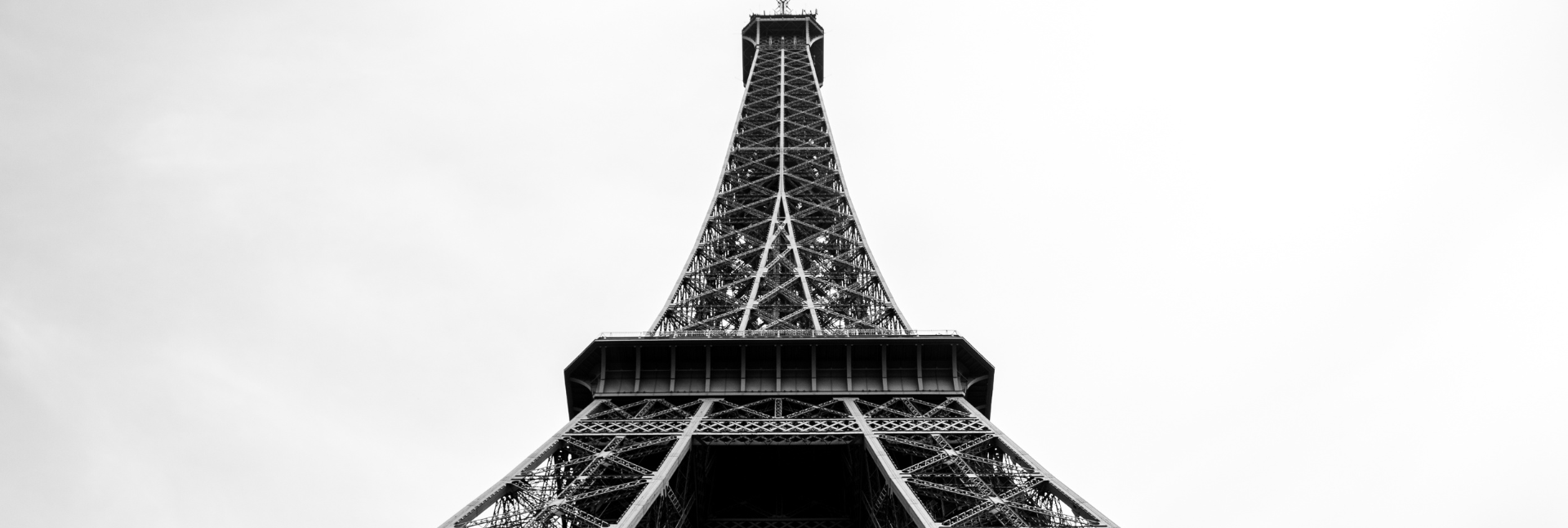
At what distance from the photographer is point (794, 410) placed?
40.6 meters

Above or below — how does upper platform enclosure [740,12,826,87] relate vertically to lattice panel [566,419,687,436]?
above

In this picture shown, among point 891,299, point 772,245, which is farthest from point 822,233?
point 891,299

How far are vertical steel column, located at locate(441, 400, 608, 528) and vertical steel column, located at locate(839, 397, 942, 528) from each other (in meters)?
7.35

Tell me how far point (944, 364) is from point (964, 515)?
36.7ft

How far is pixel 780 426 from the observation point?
38.5 metres

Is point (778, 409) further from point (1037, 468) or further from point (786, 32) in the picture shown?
point (786, 32)

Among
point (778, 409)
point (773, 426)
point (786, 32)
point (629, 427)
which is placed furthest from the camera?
point (786, 32)

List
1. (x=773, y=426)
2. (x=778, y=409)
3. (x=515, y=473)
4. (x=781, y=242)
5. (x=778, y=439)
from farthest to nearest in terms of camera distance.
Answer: (x=781, y=242) < (x=778, y=409) < (x=773, y=426) < (x=778, y=439) < (x=515, y=473)

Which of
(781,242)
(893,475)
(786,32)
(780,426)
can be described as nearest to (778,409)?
(780,426)

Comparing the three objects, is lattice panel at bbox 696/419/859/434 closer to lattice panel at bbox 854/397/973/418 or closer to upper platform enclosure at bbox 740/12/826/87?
lattice panel at bbox 854/397/973/418

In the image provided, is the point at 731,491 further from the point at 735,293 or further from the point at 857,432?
the point at 735,293

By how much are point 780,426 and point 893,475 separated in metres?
5.85

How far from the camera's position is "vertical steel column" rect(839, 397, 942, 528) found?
30.3 metres

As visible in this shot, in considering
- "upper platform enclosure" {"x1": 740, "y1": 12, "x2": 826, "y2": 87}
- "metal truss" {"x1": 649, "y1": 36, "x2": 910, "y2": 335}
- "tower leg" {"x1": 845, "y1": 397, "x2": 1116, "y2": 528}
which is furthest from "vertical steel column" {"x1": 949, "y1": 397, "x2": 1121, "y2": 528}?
"upper platform enclosure" {"x1": 740, "y1": 12, "x2": 826, "y2": 87}
